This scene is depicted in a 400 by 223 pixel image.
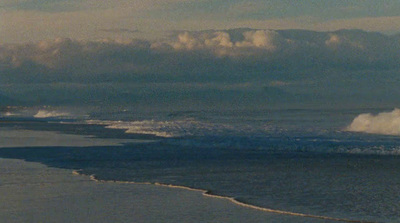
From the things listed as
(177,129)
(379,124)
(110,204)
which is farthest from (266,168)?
(177,129)

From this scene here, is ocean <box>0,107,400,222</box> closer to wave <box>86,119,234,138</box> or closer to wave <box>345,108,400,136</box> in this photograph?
wave <box>86,119,234,138</box>

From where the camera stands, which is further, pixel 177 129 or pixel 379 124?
pixel 177 129

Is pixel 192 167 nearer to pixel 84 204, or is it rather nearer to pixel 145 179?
pixel 145 179

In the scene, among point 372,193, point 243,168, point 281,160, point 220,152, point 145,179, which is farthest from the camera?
point 220,152

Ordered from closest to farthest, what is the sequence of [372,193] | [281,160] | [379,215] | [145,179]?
[379,215] → [372,193] → [145,179] → [281,160]

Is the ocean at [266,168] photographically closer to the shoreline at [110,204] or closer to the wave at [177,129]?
the shoreline at [110,204]

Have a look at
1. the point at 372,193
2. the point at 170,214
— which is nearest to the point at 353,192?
the point at 372,193

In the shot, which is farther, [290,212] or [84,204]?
[84,204]

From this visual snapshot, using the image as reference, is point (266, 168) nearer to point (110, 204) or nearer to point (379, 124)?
point (110, 204)

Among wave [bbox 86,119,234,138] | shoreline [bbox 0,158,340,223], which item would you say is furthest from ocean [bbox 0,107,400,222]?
wave [bbox 86,119,234,138]
